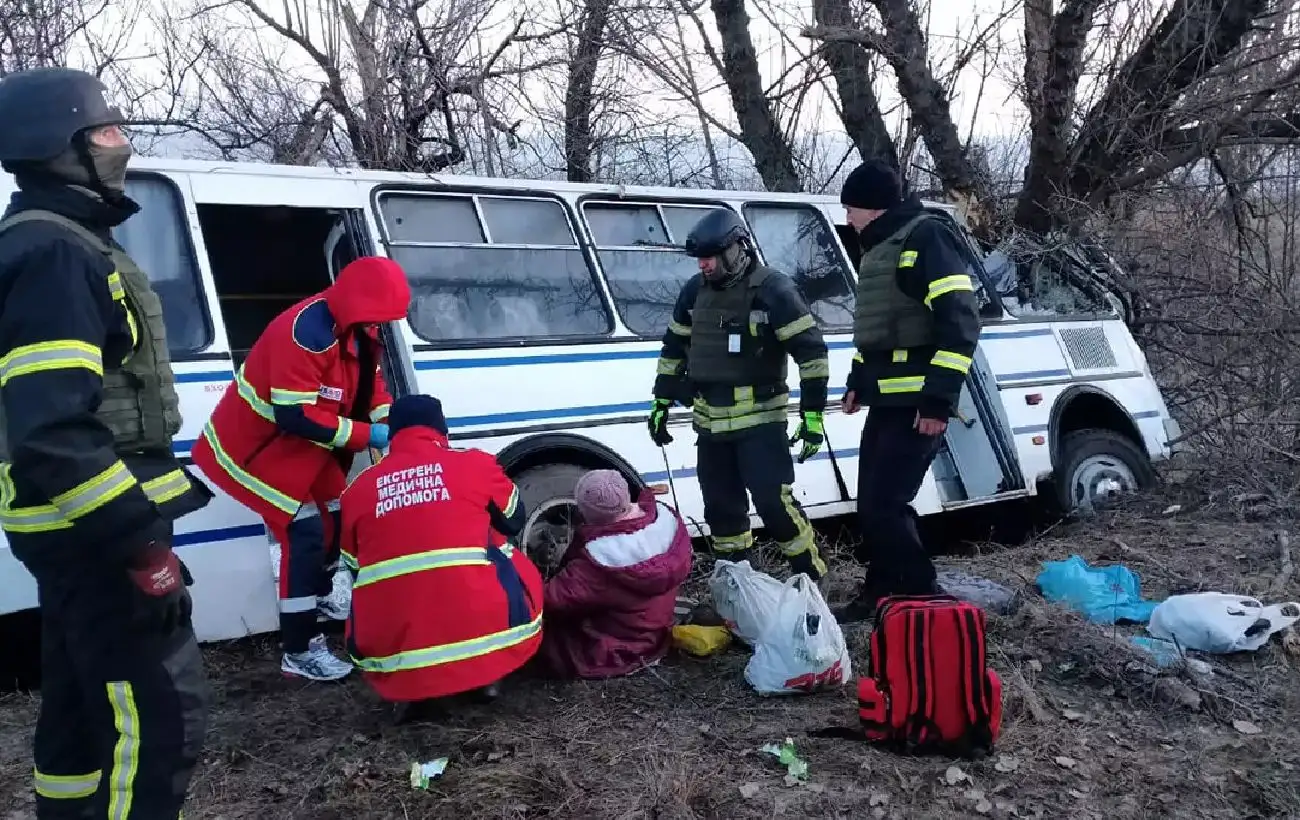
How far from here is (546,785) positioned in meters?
3.27

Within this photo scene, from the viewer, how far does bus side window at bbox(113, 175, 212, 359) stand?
429 centimetres

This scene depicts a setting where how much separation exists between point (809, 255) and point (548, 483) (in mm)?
2589

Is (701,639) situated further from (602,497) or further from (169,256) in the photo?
(169,256)

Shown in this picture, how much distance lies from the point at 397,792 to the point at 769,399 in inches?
93.4

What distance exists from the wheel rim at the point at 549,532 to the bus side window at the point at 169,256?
156 centimetres

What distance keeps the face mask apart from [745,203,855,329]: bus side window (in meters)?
4.19

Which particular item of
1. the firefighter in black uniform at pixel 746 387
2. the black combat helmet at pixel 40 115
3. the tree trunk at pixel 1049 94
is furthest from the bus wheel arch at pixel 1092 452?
the black combat helmet at pixel 40 115

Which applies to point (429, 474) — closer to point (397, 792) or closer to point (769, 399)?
point (397, 792)

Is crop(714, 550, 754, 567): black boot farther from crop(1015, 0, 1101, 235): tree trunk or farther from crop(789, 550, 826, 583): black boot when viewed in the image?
crop(1015, 0, 1101, 235): tree trunk

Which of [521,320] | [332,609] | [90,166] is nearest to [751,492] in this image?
[521,320]

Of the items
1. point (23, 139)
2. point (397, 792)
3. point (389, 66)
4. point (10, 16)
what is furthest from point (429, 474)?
point (10, 16)

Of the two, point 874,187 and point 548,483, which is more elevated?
point 874,187

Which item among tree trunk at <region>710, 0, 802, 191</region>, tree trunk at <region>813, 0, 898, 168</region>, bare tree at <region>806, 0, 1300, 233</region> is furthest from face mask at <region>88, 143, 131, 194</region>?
tree trunk at <region>710, 0, 802, 191</region>

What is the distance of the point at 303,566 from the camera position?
414 cm
